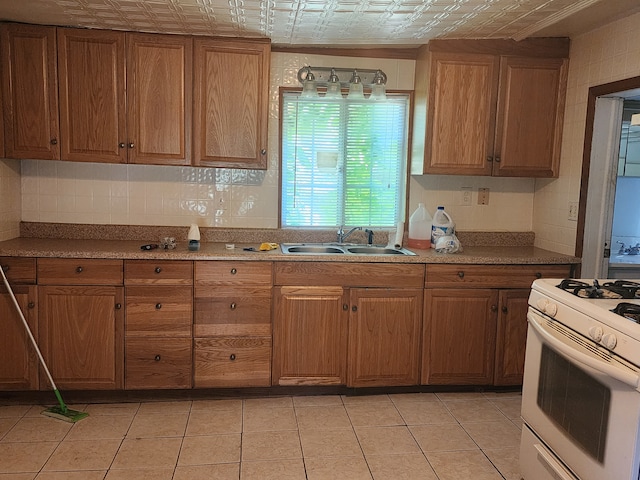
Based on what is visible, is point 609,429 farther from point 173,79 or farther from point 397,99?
point 173,79

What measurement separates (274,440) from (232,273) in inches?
36.7

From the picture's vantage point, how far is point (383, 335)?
312 centimetres

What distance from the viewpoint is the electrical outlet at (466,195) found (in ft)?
12.0

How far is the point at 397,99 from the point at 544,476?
2.43 meters

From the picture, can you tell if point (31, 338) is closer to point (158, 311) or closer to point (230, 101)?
point (158, 311)

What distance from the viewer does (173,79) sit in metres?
3.08

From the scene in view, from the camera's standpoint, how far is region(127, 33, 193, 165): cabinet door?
3.05 m

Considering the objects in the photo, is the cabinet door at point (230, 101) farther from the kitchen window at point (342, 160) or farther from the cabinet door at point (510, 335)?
the cabinet door at point (510, 335)

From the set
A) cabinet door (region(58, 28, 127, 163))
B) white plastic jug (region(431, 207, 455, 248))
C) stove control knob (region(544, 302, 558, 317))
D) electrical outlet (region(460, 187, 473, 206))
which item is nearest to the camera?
stove control knob (region(544, 302, 558, 317))

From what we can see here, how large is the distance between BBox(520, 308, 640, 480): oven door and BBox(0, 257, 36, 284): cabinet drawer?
8.33ft

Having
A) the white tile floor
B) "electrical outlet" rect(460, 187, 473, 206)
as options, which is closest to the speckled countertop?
"electrical outlet" rect(460, 187, 473, 206)

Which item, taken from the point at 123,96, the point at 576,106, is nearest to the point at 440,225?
the point at 576,106

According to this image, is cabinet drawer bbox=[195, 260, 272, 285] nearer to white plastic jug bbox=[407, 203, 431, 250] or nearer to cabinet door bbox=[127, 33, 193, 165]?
cabinet door bbox=[127, 33, 193, 165]

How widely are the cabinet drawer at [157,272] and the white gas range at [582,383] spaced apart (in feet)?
5.97
